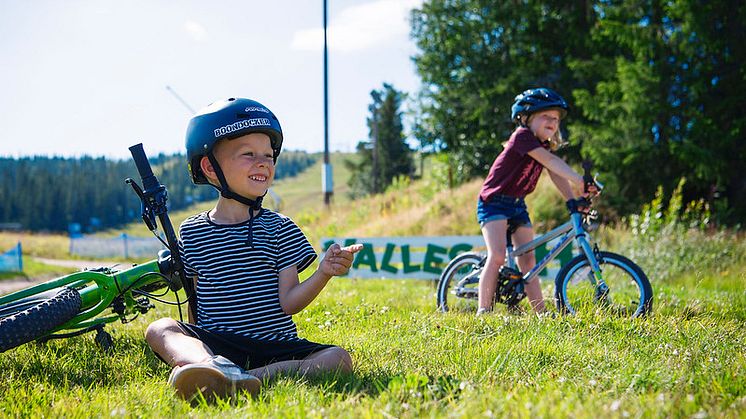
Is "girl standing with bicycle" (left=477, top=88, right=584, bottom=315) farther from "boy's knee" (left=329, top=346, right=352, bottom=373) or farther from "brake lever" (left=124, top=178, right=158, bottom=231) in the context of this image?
"brake lever" (left=124, top=178, right=158, bottom=231)

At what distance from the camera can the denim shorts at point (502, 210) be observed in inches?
212

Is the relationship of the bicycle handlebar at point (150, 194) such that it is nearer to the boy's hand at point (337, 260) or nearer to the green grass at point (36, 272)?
the boy's hand at point (337, 260)

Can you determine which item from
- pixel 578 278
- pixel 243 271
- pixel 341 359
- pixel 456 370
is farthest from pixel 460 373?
pixel 578 278

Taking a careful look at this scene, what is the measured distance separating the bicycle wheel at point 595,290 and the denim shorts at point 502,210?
64 centimetres

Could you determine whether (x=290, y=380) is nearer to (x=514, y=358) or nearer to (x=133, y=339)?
(x=514, y=358)

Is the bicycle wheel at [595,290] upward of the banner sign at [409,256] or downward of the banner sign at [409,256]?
upward

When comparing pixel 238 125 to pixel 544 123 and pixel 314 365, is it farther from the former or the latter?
pixel 544 123

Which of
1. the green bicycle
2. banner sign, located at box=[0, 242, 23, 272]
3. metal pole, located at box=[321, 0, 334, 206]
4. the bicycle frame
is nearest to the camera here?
the green bicycle

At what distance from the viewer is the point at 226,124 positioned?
3.49 m

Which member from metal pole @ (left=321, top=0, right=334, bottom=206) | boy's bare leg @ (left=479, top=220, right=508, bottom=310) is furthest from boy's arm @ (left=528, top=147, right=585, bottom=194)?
metal pole @ (left=321, top=0, right=334, bottom=206)

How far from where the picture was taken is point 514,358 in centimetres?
318

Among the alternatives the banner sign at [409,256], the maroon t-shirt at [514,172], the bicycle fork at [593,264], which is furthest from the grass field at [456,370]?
the banner sign at [409,256]

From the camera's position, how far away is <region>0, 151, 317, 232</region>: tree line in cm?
9581

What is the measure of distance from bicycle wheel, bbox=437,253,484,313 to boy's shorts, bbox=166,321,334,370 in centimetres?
255
